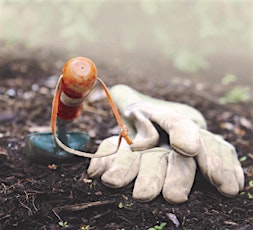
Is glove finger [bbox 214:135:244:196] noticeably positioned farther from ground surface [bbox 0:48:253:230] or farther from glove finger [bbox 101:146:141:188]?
glove finger [bbox 101:146:141:188]

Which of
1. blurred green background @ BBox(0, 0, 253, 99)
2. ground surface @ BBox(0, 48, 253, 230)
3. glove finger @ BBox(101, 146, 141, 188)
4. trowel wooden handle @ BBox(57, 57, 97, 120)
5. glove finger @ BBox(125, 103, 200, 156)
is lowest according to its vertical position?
blurred green background @ BBox(0, 0, 253, 99)

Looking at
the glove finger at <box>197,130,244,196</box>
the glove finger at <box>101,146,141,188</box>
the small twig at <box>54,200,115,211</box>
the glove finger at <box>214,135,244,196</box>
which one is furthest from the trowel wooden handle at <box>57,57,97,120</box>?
the glove finger at <box>214,135,244,196</box>

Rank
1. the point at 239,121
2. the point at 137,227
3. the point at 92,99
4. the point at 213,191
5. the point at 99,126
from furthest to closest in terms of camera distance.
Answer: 1. the point at 92,99
2. the point at 239,121
3. the point at 99,126
4. the point at 213,191
5. the point at 137,227

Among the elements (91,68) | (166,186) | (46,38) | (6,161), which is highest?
(91,68)

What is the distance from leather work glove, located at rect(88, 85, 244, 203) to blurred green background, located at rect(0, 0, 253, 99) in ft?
10.8

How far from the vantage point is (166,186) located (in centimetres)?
211

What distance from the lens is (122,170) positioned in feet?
7.14

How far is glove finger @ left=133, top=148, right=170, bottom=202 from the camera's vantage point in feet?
6.81

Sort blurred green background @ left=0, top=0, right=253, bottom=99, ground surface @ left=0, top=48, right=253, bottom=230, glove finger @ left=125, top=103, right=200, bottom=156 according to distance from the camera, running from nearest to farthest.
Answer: ground surface @ left=0, top=48, right=253, bottom=230
glove finger @ left=125, top=103, right=200, bottom=156
blurred green background @ left=0, top=0, right=253, bottom=99

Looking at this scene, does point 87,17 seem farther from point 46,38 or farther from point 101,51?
point 46,38

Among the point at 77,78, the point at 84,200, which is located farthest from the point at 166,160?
the point at 77,78

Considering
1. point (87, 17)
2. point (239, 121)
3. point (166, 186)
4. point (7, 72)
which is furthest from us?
point (87, 17)

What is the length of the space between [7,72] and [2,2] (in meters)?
2.35

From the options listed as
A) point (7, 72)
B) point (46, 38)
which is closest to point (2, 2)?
point (46, 38)
